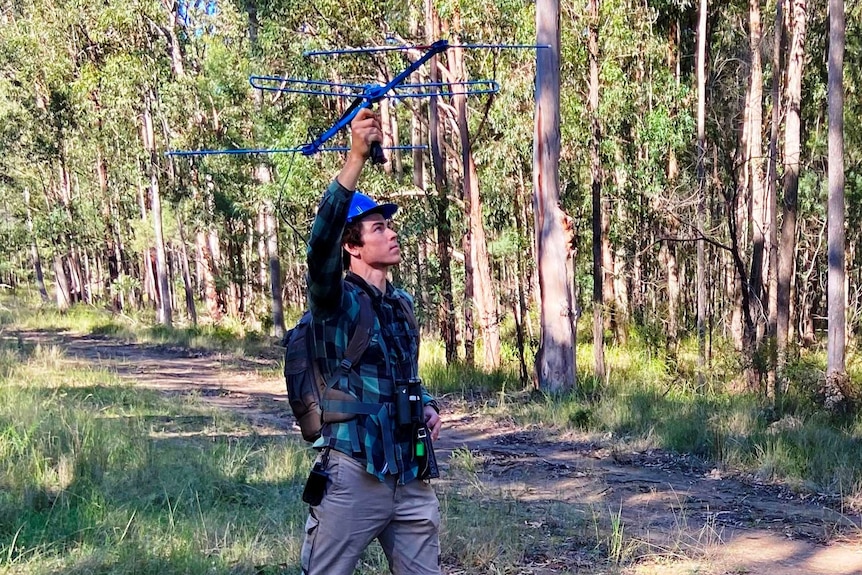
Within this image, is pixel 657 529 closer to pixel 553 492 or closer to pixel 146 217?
pixel 553 492

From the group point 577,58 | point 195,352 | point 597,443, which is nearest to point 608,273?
point 577,58

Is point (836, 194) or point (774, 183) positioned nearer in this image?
point (836, 194)

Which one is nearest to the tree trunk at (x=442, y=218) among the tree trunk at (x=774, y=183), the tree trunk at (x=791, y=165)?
the tree trunk at (x=774, y=183)

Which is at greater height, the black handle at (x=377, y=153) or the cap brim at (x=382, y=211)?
the black handle at (x=377, y=153)

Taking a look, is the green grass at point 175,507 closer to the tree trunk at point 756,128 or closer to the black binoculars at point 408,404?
the black binoculars at point 408,404

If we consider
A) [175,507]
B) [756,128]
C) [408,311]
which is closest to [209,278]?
[756,128]

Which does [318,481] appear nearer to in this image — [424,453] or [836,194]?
[424,453]

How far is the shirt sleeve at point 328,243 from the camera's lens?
2.62 m

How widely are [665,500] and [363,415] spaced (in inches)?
186

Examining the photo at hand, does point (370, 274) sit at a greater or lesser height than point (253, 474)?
greater

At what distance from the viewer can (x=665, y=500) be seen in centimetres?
684

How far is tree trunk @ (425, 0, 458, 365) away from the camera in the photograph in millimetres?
14914

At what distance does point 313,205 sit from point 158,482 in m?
12.7

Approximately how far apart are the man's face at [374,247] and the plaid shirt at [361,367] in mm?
94
